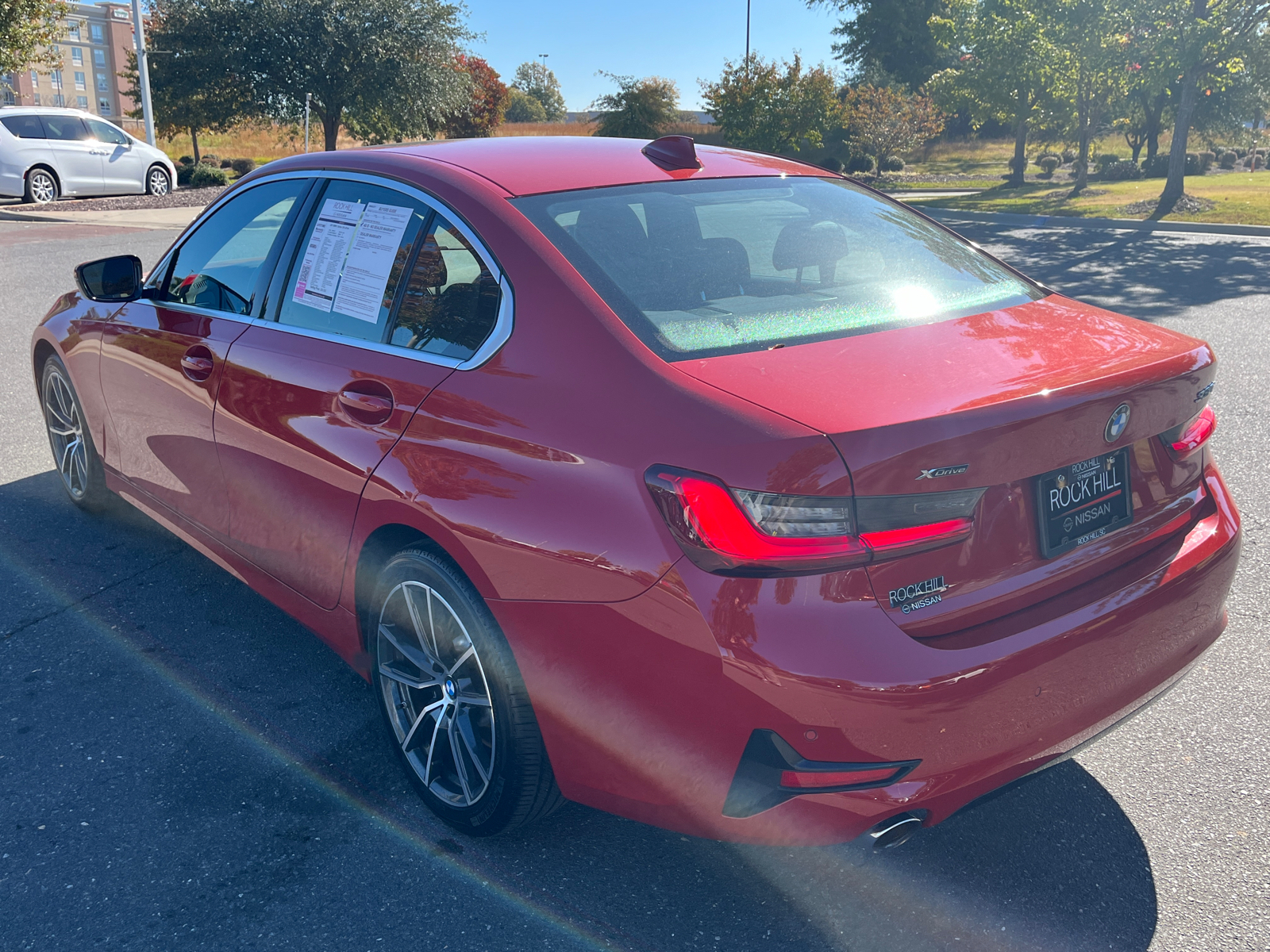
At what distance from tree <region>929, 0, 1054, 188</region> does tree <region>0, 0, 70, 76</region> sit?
23.6m

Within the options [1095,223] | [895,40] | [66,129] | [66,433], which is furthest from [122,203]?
[895,40]

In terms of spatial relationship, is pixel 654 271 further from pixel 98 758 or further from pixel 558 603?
pixel 98 758

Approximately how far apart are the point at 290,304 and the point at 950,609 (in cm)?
220

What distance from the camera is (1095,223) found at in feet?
63.7

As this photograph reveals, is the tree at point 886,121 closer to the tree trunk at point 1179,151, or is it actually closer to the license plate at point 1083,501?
the tree trunk at point 1179,151

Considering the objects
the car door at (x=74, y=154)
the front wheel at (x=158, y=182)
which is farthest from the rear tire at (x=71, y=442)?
the front wheel at (x=158, y=182)

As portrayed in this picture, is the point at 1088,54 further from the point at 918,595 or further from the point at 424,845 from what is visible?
the point at 424,845

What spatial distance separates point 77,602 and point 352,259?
2.06 meters

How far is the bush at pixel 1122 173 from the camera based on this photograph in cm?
3512

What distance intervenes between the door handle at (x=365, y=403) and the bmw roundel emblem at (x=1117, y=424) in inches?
67.5

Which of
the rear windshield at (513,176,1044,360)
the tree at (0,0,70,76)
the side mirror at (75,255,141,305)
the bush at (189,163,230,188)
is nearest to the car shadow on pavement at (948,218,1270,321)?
the rear windshield at (513,176,1044,360)

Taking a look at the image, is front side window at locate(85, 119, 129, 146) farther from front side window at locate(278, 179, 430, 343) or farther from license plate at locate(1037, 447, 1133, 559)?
license plate at locate(1037, 447, 1133, 559)

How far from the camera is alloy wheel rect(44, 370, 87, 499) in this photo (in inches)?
189

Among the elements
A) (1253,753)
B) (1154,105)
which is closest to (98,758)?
(1253,753)
